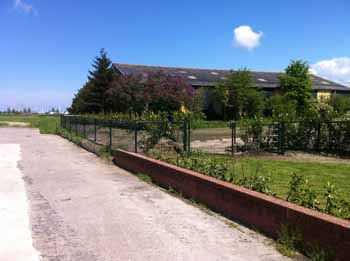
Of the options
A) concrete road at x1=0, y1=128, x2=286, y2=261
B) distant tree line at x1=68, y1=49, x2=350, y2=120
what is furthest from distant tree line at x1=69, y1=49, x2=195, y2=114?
concrete road at x1=0, y1=128, x2=286, y2=261

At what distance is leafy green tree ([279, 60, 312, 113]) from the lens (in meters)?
43.8

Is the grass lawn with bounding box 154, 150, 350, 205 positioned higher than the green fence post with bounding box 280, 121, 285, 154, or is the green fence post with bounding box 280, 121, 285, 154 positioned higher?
the green fence post with bounding box 280, 121, 285, 154

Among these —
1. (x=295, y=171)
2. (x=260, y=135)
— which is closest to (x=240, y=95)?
(x=260, y=135)

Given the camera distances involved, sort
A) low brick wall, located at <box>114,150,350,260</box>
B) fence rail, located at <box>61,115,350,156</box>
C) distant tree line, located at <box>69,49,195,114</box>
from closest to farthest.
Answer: low brick wall, located at <box>114,150,350,260</box> < fence rail, located at <box>61,115,350,156</box> < distant tree line, located at <box>69,49,195,114</box>

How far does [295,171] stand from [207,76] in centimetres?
4040

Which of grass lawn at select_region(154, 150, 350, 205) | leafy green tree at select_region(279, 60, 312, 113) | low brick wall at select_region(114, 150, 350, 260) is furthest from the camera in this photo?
leafy green tree at select_region(279, 60, 312, 113)

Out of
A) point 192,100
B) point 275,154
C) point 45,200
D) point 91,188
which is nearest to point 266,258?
point 45,200

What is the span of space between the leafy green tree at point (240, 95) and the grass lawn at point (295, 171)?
27.2 meters

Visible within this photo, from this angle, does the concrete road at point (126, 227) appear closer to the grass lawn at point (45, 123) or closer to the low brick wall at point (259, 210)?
the low brick wall at point (259, 210)

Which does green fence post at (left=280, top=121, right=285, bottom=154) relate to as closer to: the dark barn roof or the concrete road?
the concrete road

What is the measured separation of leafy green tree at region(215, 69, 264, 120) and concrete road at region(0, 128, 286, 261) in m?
31.3

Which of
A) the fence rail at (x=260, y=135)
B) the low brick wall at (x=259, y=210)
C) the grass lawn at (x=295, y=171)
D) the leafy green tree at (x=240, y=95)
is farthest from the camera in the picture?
the leafy green tree at (x=240, y=95)

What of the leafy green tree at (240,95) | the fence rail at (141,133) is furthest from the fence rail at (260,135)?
the leafy green tree at (240,95)

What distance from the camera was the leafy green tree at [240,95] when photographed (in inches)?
1591
